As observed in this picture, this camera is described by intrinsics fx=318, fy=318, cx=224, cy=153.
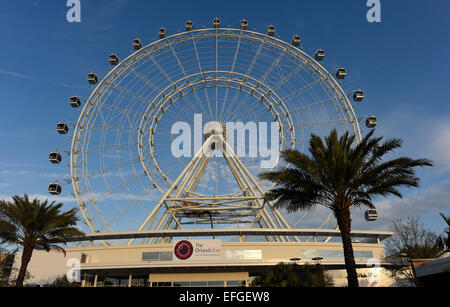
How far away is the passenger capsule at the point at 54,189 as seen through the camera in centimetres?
3453

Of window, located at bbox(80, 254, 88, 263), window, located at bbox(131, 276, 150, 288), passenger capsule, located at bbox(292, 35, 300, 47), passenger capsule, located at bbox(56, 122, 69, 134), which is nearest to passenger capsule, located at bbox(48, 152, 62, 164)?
passenger capsule, located at bbox(56, 122, 69, 134)

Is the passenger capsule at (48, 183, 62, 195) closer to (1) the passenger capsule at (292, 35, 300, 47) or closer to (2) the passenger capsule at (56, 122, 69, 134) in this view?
(2) the passenger capsule at (56, 122, 69, 134)

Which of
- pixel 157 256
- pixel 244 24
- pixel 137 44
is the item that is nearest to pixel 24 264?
pixel 157 256

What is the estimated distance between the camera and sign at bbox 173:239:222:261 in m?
28.7

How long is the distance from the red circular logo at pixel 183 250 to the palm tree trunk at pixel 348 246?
1671 centimetres

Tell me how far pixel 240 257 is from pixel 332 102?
21.2 m

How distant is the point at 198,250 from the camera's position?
28.9 m

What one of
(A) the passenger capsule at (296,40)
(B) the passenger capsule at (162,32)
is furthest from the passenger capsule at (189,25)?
(A) the passenger capsule at (296,40)

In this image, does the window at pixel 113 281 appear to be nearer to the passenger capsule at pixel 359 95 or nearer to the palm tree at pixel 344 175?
the palm tree at pixel 344 175

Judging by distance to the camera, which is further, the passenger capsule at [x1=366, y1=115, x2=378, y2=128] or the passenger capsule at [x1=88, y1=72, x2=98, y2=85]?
the passenger capsule at [x1=88, y1=72, x2=98, y2=85]

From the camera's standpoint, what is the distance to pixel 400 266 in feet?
95.5
